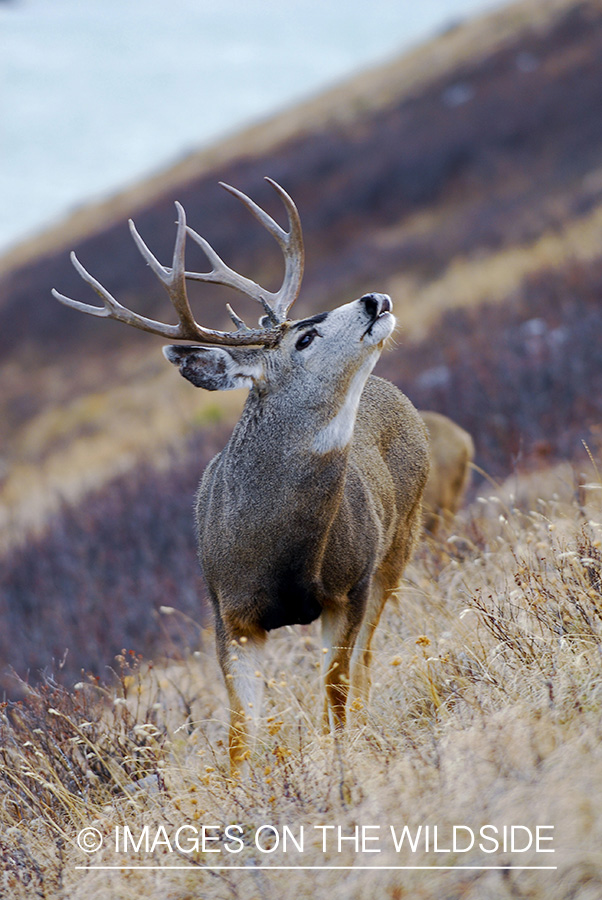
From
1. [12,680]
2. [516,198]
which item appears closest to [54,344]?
[516,198]

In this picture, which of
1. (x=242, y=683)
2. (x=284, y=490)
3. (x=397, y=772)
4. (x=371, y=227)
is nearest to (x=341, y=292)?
(x=371, y=227)

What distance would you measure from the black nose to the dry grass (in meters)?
1.23

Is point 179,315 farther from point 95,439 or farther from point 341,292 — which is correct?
point 341,292

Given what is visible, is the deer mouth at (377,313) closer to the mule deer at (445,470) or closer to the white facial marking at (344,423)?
the white facial marking at (344,423)

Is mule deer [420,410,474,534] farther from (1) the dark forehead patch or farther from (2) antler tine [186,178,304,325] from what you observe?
(1) the dark forehead patch

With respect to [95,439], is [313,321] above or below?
above

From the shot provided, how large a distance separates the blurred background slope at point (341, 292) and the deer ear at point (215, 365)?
253cm

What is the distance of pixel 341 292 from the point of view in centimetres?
2183

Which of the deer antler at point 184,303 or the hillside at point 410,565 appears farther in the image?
the deer antler at point 184,303

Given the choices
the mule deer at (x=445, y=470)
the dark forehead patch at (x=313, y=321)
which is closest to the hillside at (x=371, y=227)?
the mule deer at (x=445, y=470)

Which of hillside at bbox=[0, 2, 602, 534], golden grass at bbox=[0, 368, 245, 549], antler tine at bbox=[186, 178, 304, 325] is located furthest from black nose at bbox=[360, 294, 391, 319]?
golden grass at bbox=[0, 368, 245, 549]

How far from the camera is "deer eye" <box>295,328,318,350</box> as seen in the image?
4.27 meters

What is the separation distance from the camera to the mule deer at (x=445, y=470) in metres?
6.73

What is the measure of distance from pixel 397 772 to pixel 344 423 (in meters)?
1.49
